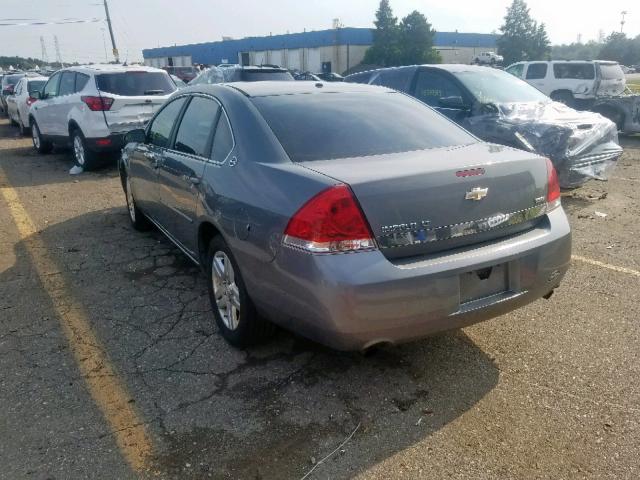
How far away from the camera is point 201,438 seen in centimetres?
261

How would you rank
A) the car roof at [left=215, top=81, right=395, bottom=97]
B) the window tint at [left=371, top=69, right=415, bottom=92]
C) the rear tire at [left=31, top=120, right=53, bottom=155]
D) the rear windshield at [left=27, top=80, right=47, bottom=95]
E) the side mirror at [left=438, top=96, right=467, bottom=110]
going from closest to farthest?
the car roof at [left=215, top=81, right=395, bottom=97]
the side mirror at [left=438, top=96, right=467, bottom=110]
the window tint at [left=371, top=69, right=415, bottom=92]
the rear tire at [left=31, top=120, right=53, bottom=155]
the rear windshield at [left=27, top=80, right=47, bottom=95]

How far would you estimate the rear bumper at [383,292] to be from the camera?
8.15 feet

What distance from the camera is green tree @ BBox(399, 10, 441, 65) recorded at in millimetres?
53000

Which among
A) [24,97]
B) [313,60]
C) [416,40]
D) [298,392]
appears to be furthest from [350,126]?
[313,60]

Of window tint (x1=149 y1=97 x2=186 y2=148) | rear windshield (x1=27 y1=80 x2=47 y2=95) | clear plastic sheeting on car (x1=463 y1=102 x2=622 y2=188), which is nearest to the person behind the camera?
window tint (x1=149 y1=97 x2=186 y2=148)

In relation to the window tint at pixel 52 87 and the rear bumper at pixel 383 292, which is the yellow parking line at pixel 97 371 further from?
the window tint at pixel 52 87

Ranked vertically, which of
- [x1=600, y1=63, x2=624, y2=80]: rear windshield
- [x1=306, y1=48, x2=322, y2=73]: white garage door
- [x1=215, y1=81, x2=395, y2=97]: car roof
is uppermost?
[x1=215, y1=81, x2=395, y2=97]: car roof

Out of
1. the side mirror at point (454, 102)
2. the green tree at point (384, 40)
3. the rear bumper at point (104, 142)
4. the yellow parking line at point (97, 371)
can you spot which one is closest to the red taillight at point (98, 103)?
the rear bumper at point (104, 142)

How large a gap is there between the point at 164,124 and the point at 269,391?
269 cm

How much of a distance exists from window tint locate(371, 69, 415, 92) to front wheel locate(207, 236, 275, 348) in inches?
226

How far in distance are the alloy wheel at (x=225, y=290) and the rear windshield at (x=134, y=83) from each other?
687cm

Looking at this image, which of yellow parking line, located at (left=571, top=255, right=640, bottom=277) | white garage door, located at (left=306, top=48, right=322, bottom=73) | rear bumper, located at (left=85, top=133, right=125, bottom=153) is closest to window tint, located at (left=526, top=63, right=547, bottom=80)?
rear bumper, located at (left=85, top=133, right=125, bottom=153)

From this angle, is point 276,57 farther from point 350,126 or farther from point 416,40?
point 350,126

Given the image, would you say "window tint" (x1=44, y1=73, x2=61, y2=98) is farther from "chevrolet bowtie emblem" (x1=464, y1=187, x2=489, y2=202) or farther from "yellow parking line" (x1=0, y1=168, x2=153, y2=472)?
"chevrolet bowtie emblem" (x1=464, y1=187, x2=489, y2=202)
